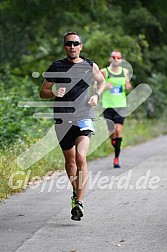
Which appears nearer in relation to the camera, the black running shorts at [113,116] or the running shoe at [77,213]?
the running shoe at [77,213]

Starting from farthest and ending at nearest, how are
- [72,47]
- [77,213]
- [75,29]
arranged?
1. [75,29]
2. [72,47]
3. [77,213]

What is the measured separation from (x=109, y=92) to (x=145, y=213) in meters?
6.36

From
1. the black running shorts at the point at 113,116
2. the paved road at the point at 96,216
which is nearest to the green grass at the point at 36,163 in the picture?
the paved road at the point at 96,216

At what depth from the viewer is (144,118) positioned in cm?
3002

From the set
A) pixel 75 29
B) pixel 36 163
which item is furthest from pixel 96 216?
pixel 75 29

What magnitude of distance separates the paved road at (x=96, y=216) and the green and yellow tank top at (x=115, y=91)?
1625 millimetres

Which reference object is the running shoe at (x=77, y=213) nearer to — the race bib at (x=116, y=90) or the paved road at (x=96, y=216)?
the paved road at (x=96, y=216)

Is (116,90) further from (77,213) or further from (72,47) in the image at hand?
(77,213)

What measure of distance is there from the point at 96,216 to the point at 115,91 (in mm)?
6497

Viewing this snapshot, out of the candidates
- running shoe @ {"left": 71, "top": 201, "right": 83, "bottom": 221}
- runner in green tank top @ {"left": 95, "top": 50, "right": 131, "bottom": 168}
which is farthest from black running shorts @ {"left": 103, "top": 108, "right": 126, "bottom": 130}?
running shoe @ {"left": 71, "top": 201, "right": 83, "bottom": 221}

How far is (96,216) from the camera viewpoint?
368 inches

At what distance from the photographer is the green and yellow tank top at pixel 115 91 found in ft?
50.7

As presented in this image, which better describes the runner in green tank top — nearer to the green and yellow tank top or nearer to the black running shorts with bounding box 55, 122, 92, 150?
the green and yellow tank top

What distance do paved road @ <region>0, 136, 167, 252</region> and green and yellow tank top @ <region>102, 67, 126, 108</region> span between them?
1625 millimetres
